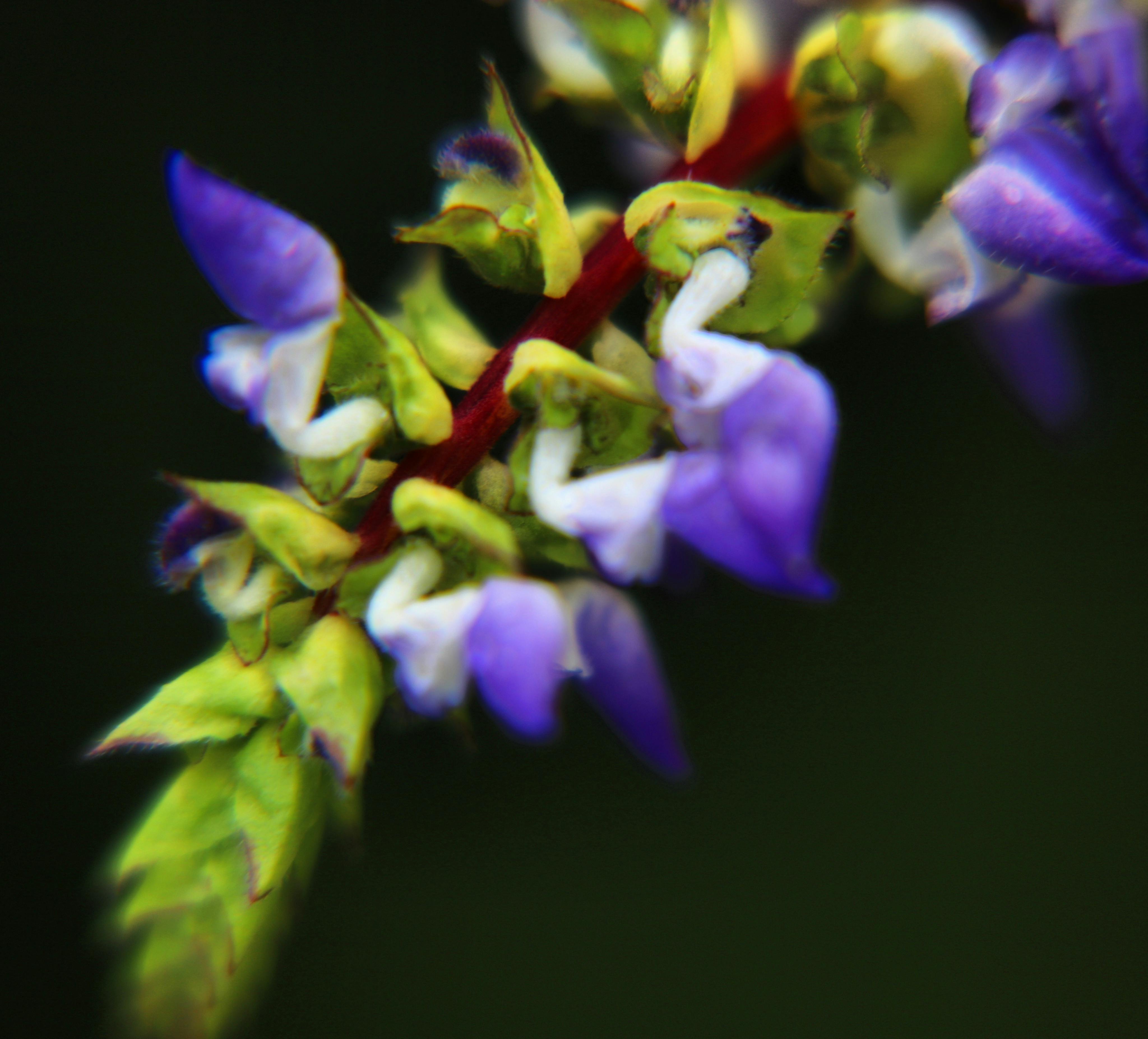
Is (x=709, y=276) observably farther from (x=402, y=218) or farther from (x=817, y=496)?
(x=402, y=218)

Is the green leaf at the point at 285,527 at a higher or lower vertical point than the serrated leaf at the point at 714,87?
lower

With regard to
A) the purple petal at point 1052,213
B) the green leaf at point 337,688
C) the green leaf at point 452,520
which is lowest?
the green leaf at point 337,688

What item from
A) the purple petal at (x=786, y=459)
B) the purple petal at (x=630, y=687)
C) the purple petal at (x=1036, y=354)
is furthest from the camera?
the purple petal at (x=1036, y=354)

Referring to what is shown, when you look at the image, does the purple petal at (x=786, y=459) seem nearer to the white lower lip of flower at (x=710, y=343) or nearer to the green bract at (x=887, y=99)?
the white lower lip of flower at (x=710, y=343)

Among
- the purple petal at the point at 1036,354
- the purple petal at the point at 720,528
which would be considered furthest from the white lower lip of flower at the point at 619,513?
the purple petal at the point at 1036,354

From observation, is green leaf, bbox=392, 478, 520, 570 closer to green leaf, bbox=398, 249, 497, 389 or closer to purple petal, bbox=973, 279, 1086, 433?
green leaf, bbox=398, 249, 497, 389

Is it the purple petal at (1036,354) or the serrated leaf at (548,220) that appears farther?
the purple petal at (1036,354)

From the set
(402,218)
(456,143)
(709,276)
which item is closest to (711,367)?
(709,276)
